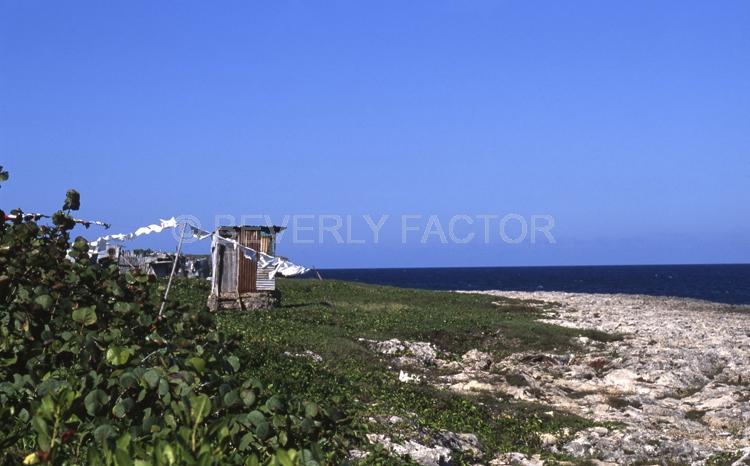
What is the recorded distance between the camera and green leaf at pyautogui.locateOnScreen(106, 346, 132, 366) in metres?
5.29

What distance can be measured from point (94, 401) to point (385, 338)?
1895cm

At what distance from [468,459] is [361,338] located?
10.9m

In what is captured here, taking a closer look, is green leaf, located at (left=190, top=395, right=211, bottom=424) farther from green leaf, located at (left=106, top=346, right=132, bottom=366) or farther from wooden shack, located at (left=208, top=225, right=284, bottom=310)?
wooden shack, located at (left=208, top=225, right=284, bottom=310)

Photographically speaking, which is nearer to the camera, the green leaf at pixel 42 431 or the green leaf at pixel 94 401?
the green leaf at pixel 42 431

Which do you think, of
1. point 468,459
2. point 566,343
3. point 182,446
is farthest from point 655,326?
point 182,446

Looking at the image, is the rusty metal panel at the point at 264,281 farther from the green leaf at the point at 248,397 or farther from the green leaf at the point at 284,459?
the green leaf at the point at 284,459

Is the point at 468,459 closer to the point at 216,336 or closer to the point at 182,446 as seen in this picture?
the point at 216,336

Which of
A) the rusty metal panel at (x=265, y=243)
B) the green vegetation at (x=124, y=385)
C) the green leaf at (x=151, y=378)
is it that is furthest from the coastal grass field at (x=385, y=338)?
the rusty metal panel at (x=265, y=243)

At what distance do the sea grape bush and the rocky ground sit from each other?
18.5 feet

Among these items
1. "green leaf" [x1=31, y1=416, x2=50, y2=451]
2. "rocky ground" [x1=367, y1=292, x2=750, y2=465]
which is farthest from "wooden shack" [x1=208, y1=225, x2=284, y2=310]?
"green leaf" [x1=31, y1=416, x2=50, y2=451]

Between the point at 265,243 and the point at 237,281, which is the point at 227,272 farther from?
the point at 265,243

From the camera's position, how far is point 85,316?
5918mm

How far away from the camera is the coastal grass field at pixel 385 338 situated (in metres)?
13.9

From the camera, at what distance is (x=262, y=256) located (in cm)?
2666
